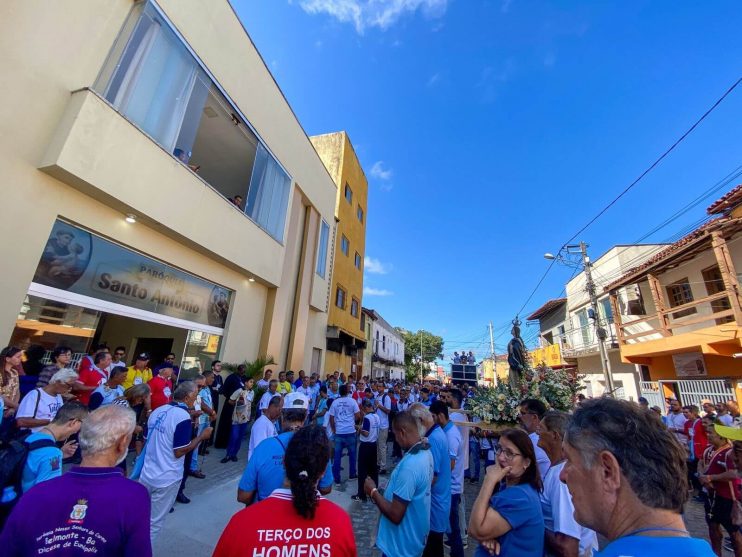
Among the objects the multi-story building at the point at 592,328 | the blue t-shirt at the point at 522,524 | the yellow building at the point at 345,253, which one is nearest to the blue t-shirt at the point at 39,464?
the blue t-shirt at the point at 522,524

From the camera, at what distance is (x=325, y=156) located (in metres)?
20.2

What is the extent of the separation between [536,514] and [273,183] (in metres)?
11.7

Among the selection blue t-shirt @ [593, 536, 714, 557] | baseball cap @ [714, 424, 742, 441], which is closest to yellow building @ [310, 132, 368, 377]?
baseball cap @ [714, 424, 742, 441]

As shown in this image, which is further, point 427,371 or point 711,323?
point 427,371

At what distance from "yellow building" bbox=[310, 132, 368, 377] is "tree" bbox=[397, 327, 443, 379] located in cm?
3501

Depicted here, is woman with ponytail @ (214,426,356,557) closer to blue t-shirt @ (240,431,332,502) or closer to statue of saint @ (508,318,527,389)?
blue t-shirt @ (240,431,332,502)

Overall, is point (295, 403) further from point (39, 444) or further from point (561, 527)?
point (561, 527)

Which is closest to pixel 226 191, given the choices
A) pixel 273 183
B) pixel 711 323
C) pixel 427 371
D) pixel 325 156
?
pixel 273 183

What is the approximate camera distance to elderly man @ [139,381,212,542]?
3.65 metres

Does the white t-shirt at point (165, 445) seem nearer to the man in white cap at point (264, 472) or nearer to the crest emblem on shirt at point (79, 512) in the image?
the man in white cap at point (264, 472)

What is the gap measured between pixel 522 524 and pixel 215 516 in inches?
188

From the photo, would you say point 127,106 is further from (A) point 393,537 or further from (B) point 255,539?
(A) point 393,537

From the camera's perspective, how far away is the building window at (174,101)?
21.0 ft

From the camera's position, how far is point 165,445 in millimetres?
3779
